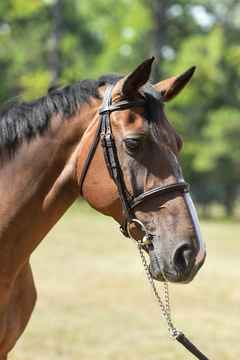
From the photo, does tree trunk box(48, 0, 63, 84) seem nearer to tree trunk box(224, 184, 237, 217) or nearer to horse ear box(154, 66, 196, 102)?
tree trunk box(224, 184, 237, 217)

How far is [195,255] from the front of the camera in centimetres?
190

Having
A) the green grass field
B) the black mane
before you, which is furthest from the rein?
the green grass field

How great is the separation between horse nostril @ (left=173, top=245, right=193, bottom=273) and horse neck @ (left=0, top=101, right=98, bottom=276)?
2.68 feet

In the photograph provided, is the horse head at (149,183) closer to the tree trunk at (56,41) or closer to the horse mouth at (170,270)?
the horse mouth at (170,270)

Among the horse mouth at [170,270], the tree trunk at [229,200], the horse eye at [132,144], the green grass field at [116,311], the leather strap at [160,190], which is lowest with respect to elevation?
the tree trunk at [229,200]

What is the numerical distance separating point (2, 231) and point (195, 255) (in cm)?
124

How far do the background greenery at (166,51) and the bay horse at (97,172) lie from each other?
16280mm

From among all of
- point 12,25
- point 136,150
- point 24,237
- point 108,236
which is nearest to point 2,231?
point 24,237

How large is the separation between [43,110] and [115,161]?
67 cm

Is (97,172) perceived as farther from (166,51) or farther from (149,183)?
(166,51)

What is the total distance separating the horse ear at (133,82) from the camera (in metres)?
2.01

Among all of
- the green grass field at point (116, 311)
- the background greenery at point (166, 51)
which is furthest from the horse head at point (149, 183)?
the background greenery at point (166, 51)

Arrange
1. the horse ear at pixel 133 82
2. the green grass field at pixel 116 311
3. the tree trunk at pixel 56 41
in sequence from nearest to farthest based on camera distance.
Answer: the horse ear at pixel 133 82 < the green grass field at pixel 116 311 < the tree trunk at pixel 56 41

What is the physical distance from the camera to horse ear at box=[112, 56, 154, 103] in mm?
2008
